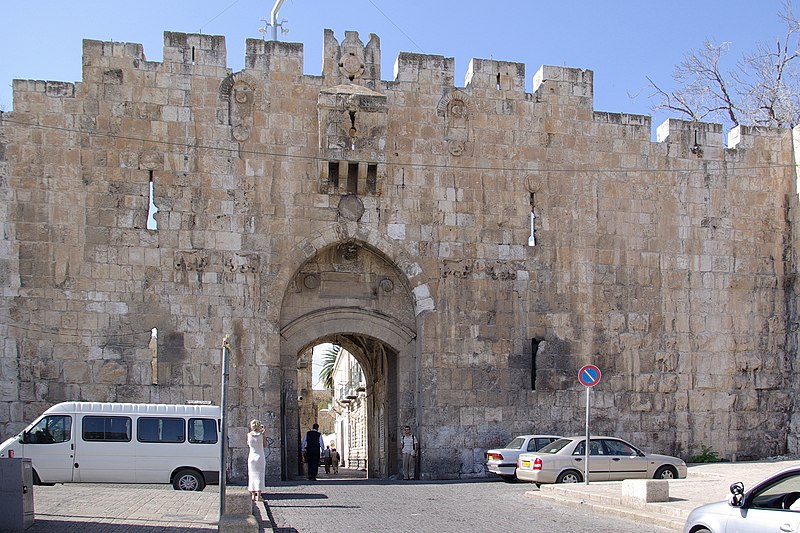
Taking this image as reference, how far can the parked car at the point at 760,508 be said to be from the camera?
8484 millimetres

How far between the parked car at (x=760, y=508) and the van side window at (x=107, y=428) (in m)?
10.6

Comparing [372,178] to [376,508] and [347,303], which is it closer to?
[347,303]

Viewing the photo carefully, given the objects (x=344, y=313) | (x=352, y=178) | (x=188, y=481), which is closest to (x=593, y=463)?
(x=344, y=313)

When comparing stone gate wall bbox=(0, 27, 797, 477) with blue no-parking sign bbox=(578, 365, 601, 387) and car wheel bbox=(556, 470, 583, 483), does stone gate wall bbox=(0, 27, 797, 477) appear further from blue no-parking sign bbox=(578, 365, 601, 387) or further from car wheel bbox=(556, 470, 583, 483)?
blue no-parking sign bbox=(578, 365, 601, 387)

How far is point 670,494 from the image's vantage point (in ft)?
49.4

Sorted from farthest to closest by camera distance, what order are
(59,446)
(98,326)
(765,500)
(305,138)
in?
(305,138)
(98,326)
(59,446)
(765,500)

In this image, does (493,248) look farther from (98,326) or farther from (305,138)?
(98,326)

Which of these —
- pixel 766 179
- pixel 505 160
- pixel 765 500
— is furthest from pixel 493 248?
pixel 765 500

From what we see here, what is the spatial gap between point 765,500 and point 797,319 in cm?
1568

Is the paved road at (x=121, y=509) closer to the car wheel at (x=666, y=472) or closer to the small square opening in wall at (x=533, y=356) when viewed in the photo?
the small square opening in wall at (x=533, y=356)

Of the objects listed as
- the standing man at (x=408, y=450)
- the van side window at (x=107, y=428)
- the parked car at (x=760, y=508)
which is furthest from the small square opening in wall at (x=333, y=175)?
the parked car at (x=760, y=508)

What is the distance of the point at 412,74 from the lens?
21.7 m

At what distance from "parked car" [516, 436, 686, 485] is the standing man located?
3047mm

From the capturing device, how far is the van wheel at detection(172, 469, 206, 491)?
54.9 feet
